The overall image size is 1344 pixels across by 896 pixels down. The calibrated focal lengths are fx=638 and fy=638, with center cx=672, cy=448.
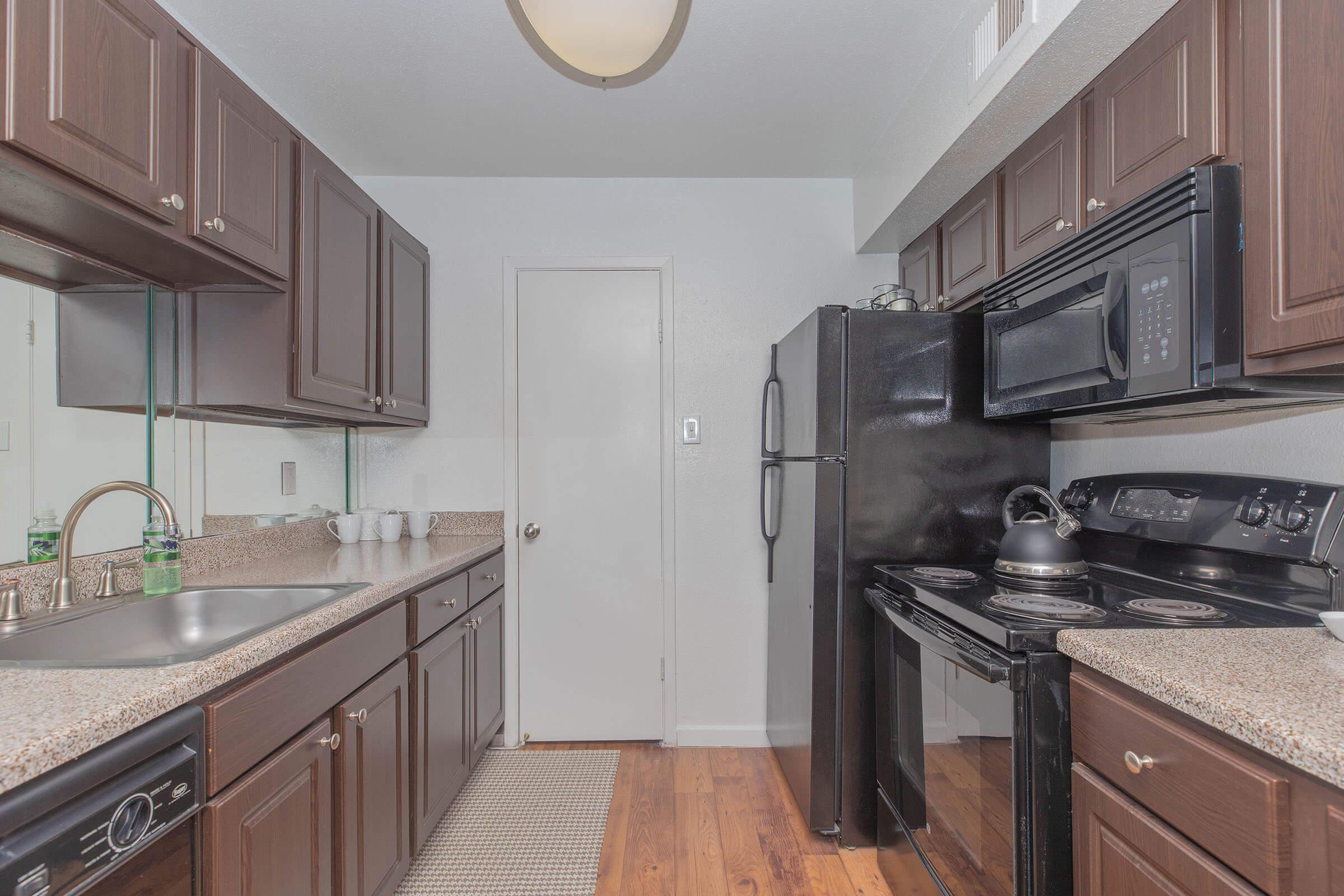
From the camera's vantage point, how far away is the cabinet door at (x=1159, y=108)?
47.9 inches

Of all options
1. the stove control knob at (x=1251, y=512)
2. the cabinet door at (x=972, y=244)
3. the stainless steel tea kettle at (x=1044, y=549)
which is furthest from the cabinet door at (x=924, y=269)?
the stove control knob at (x=1251, y=512)

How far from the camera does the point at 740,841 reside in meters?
2.07

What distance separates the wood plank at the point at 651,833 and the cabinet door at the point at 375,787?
0.65 m

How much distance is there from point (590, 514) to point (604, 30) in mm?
2023

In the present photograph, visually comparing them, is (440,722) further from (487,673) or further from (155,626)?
(155,626)

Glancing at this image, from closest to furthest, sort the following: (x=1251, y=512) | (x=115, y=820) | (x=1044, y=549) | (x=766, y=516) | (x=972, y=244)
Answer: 1. (x=115, y=820)
2. (x=1251, y=512)
3. (x=1044, y=549)
4. (x=972, y=244)
5. (x=766, y=516)

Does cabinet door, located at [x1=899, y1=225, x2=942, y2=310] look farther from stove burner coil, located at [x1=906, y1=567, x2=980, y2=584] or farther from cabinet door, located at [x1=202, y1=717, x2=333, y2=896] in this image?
cabinet door, located at [x1=202, y1=717, x2=333, y2=896]

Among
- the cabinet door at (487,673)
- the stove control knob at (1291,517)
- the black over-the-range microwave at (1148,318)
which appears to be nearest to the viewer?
the black over-the-range microwave at (1148,318)

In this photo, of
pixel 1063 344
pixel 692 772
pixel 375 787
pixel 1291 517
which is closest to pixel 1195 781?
pixel 1291 517

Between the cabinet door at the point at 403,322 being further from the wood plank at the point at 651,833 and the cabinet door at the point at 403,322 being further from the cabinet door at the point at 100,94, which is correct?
the wood plank at the point at 651,833

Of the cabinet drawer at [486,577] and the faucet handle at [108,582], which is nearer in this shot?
the faucet handle at [108,582]

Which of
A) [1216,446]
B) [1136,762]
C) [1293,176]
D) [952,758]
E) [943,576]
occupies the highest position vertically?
[1293,176]

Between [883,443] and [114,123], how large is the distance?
1.99 meters

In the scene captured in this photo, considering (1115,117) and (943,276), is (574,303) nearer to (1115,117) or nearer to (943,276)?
(943,276)
